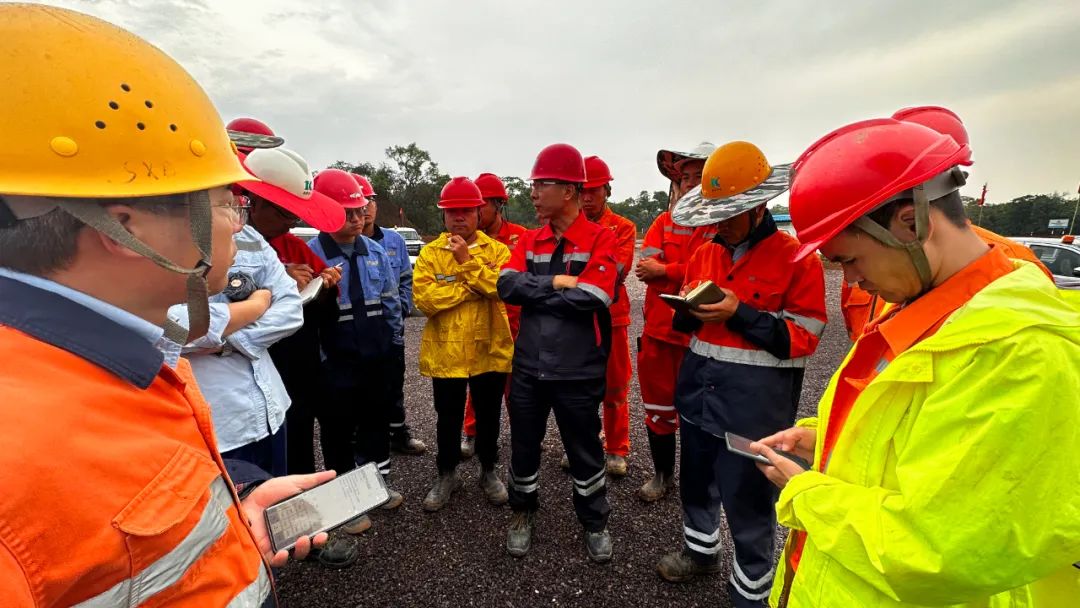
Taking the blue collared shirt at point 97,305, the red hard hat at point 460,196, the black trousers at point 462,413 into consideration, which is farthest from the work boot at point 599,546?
the blue collared shirt at point 97,305

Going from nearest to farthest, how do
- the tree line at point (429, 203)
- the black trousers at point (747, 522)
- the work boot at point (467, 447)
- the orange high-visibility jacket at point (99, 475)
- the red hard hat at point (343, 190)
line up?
the orange high-visibility jacket at point (99, 475)
the black trousers at point (747, 522)
the red hard hat at point (343, 190)
the work boot at point (467, 447)
the tree line at point (429, 203)

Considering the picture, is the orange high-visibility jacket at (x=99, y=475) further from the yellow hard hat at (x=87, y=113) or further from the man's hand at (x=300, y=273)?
the man's hand at (x=300, y=273)

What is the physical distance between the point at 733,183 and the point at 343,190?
264 cm

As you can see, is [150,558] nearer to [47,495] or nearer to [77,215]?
[47,495]

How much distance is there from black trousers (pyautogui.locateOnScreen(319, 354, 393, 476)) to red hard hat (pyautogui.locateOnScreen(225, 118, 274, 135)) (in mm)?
1674

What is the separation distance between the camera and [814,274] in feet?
7.77

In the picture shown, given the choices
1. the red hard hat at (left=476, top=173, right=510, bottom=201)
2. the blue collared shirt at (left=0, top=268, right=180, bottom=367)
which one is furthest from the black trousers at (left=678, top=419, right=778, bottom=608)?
the red hard hat at (left=476, top=173, right=510, bottom=201)

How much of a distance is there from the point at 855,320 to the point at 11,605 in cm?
381

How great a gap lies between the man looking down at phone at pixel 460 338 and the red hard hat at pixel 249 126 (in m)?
1.25

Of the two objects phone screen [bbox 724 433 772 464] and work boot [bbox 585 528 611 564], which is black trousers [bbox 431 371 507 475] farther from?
phone screen [bbox 724 433 772 464]

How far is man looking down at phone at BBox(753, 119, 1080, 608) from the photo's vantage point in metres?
0.93

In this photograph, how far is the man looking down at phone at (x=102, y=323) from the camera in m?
0.69

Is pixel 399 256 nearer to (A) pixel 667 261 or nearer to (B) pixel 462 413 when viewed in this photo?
(B) pixel 462 413

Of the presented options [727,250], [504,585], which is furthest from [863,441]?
[504,585]
